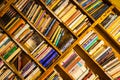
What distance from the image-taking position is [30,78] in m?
3.02

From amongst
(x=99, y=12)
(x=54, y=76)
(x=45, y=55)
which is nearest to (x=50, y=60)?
(x=45, y=55)

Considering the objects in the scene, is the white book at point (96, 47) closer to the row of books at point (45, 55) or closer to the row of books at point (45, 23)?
the row of books at point (45, 23)

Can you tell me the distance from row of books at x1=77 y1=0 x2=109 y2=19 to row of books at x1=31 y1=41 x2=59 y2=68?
610 millimetres

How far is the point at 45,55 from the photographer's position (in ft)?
9.97

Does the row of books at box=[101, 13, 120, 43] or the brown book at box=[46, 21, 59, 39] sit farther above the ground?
the brown book at box=[46, 21, 59, 39]

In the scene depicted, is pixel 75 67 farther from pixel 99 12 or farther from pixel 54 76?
pixel 99 12

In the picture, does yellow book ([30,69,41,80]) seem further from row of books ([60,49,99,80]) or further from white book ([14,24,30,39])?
white book ([14,24,30,39])

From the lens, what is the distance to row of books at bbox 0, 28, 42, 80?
9.94 feet

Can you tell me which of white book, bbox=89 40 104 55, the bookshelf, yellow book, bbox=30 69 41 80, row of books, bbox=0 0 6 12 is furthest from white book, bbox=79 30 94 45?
row of books, bbox=0 0 6 12

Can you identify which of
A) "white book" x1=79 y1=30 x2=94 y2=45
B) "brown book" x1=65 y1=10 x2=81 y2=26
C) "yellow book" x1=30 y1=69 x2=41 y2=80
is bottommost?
"white book" x1=79 y1=30 x2=94 y2=45

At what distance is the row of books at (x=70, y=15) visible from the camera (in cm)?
310

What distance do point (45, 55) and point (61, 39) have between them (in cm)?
26

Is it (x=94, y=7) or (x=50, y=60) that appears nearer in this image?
(x=50, y=60)

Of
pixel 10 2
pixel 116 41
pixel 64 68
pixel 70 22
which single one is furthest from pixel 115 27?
pixel 10 2
